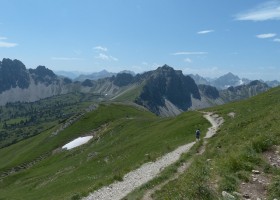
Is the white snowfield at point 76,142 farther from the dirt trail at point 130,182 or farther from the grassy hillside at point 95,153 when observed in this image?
the dirt trail at point 130,182

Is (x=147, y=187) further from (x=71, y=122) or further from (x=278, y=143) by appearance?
(x=71, y=122)

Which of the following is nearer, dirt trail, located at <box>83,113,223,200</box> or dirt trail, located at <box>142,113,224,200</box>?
dirt trail, located at <box>142,113,224,200</box>

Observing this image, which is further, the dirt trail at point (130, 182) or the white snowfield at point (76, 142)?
the white snowfield at point (76, 142)

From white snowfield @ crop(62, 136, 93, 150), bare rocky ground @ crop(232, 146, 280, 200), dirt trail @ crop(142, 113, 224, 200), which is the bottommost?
white snowfield @ crop(62, 136, 93, 150)

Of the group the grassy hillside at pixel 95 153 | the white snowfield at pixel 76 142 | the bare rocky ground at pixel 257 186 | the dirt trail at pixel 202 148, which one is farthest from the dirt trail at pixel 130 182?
the white snowfield at pixel 76 142

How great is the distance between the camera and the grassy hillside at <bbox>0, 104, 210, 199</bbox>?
54.3 m

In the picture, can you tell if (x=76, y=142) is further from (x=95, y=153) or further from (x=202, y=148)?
(x=202, y=148)

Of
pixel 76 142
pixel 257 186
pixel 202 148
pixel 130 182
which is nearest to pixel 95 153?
pixel 76 142

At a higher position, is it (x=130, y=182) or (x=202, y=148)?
(x=202, y=148)

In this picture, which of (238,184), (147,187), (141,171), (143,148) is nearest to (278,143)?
(238,184)

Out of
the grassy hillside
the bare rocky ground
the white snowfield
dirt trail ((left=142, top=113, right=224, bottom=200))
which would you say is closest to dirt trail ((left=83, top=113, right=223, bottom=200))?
the grassy hillside

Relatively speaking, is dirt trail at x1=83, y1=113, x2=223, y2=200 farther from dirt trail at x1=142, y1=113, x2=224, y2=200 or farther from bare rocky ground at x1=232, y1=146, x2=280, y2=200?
bare rocky ground at x1=232, y1=146, x2=280, y2=200

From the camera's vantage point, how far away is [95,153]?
85625 mm

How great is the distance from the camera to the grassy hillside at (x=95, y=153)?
54328 millimetres
